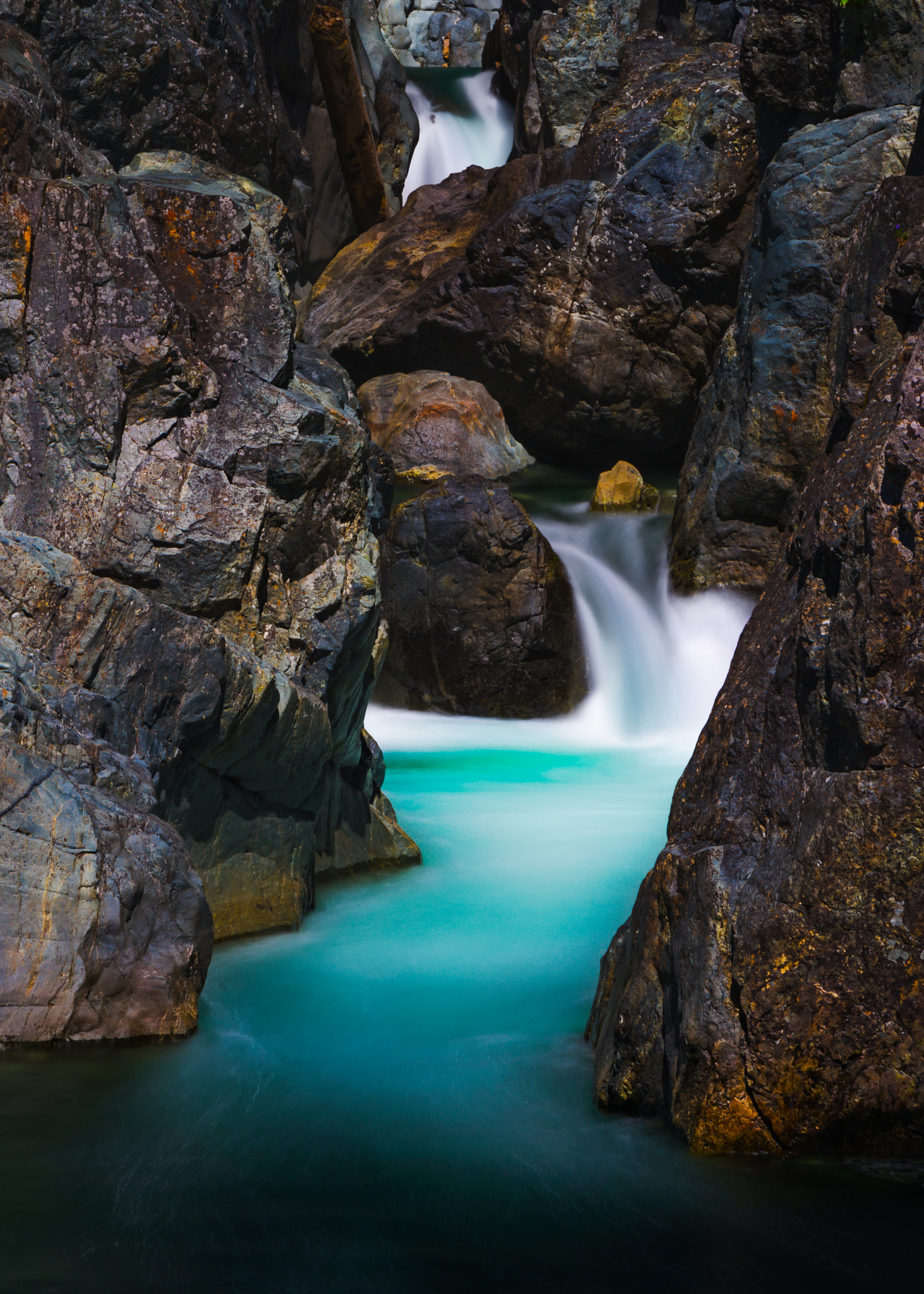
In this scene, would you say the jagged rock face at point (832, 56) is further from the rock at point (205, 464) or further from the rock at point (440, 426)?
the rock at point (205, 464)

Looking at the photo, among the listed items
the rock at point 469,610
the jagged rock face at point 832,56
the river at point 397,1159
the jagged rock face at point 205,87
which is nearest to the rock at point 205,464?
the river at point 397,1159

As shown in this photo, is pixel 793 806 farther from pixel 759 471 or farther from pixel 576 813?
pixel 759 471

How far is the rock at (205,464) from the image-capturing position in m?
4.52

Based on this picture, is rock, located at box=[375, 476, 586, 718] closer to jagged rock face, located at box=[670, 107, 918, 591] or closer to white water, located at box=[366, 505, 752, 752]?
white water, located at box=[366, 505, 752, 752]


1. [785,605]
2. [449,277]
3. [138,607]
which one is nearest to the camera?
[785,605]

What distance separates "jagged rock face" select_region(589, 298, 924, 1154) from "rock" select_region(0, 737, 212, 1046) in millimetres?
1503

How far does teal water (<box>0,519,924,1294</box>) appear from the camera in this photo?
2.33 m

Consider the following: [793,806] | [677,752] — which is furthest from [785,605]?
[677,752]

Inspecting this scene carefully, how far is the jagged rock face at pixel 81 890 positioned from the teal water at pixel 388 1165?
14 cm

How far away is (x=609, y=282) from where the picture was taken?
14500mm

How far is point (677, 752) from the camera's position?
31.4 ft

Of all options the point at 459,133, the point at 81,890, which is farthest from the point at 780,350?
the point at 459,133

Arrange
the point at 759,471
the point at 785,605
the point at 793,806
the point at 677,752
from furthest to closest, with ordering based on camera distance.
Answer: the point at 759,471, the point at 677,752, the point at 785,605, the point at 793,806

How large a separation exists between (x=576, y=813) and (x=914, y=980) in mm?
4693
